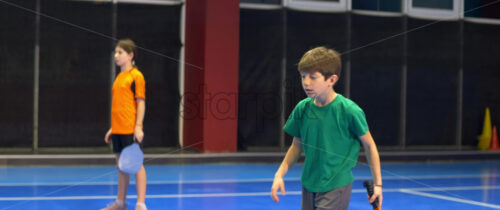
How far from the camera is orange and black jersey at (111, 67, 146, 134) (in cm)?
677

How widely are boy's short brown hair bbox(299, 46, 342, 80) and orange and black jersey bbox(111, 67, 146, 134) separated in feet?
10.4

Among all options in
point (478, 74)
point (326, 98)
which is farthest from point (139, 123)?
point (478, 74)

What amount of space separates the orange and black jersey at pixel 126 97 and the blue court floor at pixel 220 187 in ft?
3.84

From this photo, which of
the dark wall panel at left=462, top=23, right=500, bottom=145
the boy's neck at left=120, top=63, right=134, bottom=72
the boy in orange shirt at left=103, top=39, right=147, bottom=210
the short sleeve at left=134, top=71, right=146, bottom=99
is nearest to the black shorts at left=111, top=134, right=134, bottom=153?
the boy in orange shirt at left=103, top=39, right=147, bottom=210

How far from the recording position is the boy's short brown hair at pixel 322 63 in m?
3.88

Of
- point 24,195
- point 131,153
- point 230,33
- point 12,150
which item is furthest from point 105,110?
point 131,153

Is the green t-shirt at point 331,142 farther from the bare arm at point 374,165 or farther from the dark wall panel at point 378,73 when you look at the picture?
the dark wall panel at point 378,73

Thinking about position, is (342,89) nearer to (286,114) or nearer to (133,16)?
(286,114)

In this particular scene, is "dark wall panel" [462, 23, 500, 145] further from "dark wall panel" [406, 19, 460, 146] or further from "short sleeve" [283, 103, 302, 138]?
"short sleeve" [283, 103, 302, 138]

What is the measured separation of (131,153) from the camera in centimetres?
667

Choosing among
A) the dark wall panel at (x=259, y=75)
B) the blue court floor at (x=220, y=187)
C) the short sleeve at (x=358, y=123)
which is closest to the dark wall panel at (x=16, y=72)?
the blue court floor at (x=220, y=187)

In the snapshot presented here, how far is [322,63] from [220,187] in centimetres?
569

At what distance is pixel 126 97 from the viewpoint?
22.3 feet

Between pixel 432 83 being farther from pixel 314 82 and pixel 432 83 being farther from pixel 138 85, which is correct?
pixel 314 82
